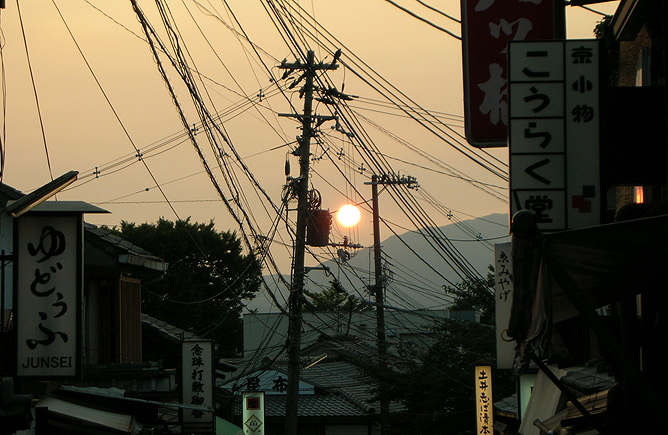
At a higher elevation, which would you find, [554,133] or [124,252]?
[554,133]

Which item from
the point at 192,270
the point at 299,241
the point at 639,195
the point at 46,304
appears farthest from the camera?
the point at 192,270

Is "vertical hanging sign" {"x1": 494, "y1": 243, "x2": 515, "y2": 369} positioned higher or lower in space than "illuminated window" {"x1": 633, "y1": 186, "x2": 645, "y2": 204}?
lower

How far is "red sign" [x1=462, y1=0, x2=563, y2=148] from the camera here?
1058cm

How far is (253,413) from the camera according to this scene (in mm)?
32781

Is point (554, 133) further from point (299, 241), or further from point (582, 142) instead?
point (299, 241)

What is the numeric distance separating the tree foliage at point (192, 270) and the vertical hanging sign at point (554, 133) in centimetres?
4299

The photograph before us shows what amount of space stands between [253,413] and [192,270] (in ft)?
70.9

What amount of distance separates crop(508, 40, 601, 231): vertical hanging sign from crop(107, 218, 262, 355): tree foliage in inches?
1692

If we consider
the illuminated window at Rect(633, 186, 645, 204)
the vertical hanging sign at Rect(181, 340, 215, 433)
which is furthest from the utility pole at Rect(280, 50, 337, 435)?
the illuminated window at Rect(633, 186, 645, 204)

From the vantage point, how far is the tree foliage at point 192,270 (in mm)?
50812

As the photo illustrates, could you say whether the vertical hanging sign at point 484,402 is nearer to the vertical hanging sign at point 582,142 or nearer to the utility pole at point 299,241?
the utility pole at point 299,241

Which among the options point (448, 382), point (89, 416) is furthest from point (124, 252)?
point (448, 382)

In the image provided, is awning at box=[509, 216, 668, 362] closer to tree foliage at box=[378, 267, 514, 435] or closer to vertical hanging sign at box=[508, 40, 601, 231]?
vertical hanging sign at box=[508, 40, 601, 231]

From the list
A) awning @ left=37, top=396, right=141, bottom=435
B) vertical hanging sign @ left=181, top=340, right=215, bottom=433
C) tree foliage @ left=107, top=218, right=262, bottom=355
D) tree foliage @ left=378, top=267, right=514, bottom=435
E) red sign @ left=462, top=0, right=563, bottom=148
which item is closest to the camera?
red sign @ left=462, top=0, right=563, bottom=148
